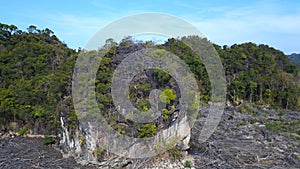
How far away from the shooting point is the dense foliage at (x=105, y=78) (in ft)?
40.1

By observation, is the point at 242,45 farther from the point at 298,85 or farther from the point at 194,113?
the point at 194,113

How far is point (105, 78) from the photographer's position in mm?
12328

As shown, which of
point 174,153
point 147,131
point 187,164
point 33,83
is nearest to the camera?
point 187,164

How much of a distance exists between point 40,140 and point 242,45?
18642mm

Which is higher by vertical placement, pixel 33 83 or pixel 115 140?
pixel 33 83

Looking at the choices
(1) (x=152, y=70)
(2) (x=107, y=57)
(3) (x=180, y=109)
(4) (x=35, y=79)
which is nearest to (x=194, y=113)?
(3) (x=180, y=109)

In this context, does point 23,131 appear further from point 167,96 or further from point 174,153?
point 174,153

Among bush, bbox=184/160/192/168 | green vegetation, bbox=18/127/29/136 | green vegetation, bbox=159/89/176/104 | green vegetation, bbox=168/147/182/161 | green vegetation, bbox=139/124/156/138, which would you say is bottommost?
bush, bbox=184/160/192/168

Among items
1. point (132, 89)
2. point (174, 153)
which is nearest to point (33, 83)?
point (132, 89)

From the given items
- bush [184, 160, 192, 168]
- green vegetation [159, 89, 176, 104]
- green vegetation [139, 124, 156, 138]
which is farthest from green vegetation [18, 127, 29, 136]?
bush [184, 160, 192, 168]

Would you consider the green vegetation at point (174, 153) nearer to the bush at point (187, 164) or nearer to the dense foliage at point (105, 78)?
the bush at point (187, 164)

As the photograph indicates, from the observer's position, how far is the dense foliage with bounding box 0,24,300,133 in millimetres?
12211

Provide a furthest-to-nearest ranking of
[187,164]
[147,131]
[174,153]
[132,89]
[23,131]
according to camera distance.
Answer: [23,131], [132,89], [174,153], [147,131], [187,164]

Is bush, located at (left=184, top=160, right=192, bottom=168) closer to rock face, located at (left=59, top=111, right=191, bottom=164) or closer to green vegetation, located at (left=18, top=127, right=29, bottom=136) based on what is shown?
rock face, located at (left=59, top=111, right=191, bottom=164)
